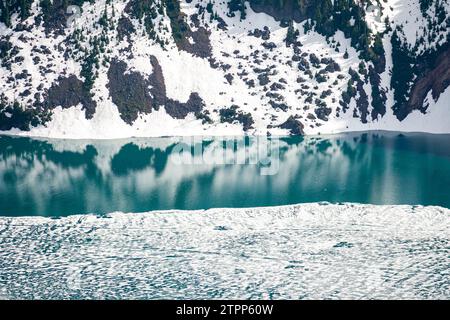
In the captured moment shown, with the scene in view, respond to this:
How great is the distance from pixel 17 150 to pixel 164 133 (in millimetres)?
28666

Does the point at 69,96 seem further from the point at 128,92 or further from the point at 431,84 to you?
the point at 431,84

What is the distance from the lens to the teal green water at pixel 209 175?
7875 centimetres

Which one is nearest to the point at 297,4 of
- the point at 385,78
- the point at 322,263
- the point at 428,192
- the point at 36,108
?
the point at 385,78

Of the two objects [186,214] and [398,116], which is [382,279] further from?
[398,116]

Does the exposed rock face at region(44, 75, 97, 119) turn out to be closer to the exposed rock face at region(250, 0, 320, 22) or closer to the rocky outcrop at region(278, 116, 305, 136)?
the rocky outcrop at region(278, 116, 305, 136)

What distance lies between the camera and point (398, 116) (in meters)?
131

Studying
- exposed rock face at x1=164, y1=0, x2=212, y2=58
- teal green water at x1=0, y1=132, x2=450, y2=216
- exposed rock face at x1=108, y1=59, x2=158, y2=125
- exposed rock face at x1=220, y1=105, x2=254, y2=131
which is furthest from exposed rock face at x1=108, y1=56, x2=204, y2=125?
exposed rock face at x1=164, y1=0, x2=212, y2=58

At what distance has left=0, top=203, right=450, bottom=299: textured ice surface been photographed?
52406 mm

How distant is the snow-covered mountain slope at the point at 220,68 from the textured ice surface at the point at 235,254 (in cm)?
5426

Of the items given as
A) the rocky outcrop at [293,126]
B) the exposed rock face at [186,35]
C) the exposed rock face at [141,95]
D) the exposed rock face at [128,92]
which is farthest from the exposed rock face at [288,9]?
the exposed rock face at [128,92]

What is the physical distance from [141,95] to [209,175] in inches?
1635

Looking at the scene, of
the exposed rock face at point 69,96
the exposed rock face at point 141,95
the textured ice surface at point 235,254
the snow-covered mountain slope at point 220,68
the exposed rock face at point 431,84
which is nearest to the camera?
the textured ice surface at point 235,254

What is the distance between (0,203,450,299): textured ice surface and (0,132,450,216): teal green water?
5352 millimetres

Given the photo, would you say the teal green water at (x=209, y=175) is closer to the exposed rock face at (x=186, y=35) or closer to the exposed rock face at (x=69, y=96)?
the exposed rock face at (x=69, y=96)
